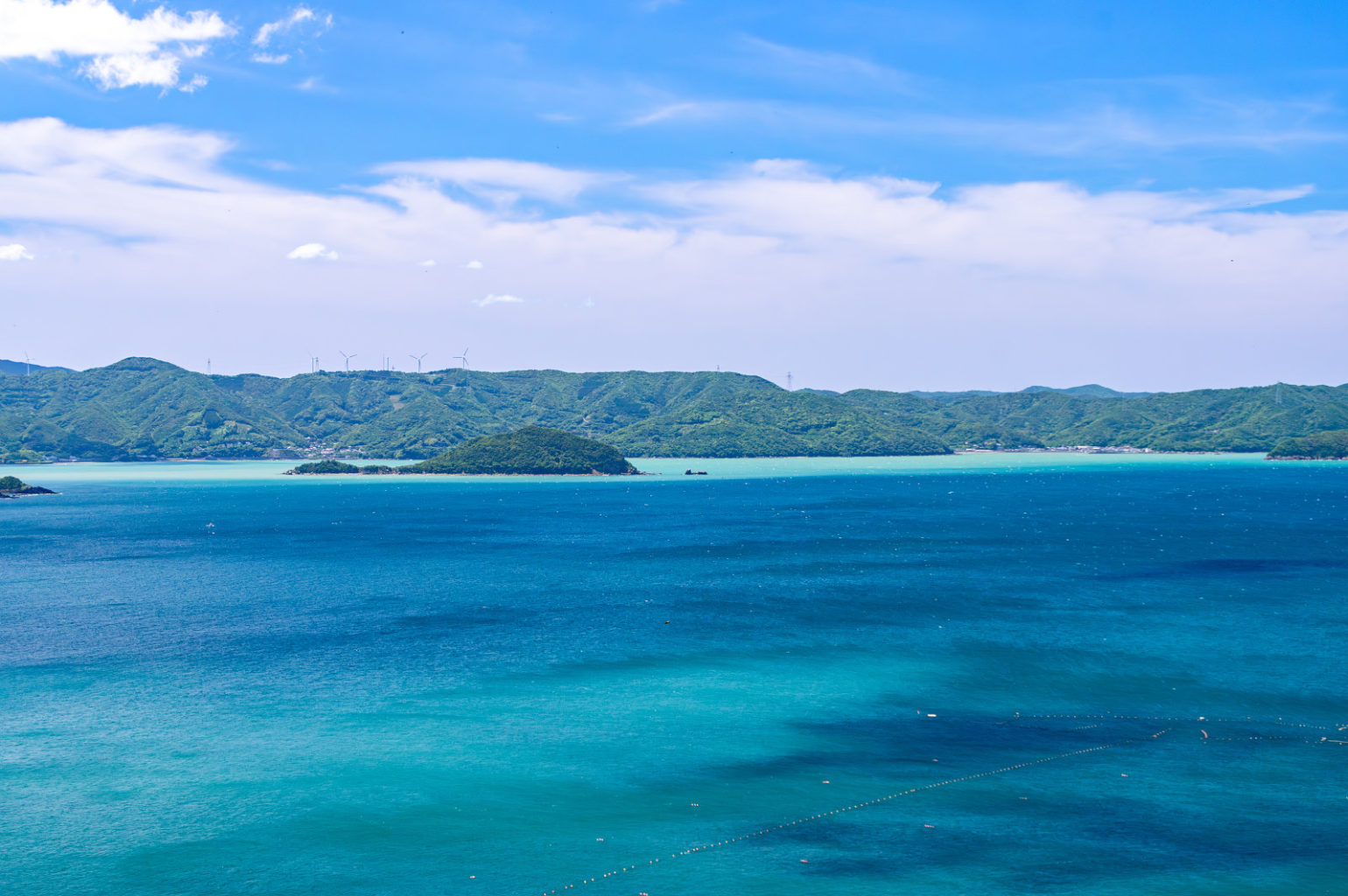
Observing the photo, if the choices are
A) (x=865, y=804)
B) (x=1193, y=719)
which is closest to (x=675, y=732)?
(x=865, y=804)

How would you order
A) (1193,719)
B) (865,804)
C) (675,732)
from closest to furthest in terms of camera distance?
(865,804)
(675,732)
(1193,719)

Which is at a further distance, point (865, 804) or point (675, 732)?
point (675, 732)

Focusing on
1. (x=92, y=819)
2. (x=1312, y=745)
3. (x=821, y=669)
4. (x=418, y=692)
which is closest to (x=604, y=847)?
(x=92, y=819)

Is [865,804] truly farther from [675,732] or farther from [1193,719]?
[1193,719]

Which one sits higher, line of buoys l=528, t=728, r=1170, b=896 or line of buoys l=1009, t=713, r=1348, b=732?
line of buoys l=1009, t=713, r=1348, b=732

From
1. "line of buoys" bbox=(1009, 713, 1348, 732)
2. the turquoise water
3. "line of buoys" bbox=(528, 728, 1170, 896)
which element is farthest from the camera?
"line of buoys" bbox=(1009, 713, 1348, 732)

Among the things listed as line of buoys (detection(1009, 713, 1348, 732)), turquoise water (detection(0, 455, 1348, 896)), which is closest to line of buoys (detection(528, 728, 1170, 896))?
turquoise water (detection(0, 455, 1348, 896))

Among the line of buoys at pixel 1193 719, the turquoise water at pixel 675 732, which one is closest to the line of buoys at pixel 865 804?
the turquoise water at pixel 675 732

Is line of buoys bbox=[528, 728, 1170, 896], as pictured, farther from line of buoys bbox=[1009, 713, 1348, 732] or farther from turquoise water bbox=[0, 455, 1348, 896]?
line of buoys bbox=[1009, 713, 1348, 732]
